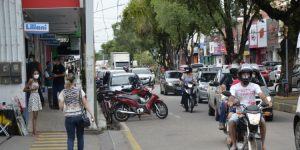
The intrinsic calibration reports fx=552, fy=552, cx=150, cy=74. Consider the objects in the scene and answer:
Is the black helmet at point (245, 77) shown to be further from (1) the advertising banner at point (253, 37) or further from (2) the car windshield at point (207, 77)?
(1) the advertising banner at point (253, 37)

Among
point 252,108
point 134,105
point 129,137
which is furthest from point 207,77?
point 252,108

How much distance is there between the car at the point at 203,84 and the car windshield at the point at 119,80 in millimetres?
3980

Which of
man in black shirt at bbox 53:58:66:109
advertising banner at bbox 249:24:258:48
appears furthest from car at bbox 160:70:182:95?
advertising banner at bbox 249:24:258:48

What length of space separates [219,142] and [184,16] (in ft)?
113

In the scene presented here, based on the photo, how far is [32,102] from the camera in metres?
13.8

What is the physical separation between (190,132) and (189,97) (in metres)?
6.23

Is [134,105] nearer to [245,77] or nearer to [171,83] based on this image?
[245,77]

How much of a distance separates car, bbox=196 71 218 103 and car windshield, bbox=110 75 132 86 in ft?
13.1

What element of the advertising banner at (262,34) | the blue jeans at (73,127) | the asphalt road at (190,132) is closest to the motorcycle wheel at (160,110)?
the asphalt road at (190,132)

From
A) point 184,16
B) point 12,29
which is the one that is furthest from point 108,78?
point 184,16

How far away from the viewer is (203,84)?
26.1 metres

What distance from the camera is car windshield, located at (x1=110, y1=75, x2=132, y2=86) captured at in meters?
23.5

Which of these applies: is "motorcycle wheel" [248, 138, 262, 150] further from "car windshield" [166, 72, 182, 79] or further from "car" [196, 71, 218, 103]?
"car windshield" [166, 72, 182, 79]

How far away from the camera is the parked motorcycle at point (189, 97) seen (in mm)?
20750
